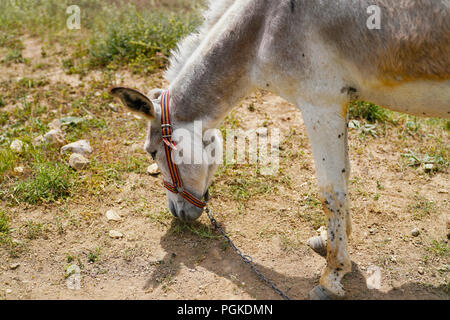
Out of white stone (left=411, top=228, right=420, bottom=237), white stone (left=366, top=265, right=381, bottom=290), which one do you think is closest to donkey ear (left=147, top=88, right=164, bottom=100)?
white stone (left=366, top=265, right=381, bottom=290)

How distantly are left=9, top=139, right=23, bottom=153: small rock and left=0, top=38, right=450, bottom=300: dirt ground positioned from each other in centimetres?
85

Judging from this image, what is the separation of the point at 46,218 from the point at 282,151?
2638 mm

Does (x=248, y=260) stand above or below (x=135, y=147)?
below

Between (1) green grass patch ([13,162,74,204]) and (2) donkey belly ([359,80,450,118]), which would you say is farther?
(1) green grass patch ([13,162,74,204])

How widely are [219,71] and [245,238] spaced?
5.12 ft

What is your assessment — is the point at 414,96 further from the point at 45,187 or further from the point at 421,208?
the point at 45,187

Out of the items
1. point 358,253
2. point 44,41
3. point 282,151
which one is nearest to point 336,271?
point 358,253

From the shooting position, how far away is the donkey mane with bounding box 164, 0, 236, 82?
3355 millimetres

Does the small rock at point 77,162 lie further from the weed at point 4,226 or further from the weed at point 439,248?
the weed at point 439,248

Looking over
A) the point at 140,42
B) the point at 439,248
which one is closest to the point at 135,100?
the point at 439,248

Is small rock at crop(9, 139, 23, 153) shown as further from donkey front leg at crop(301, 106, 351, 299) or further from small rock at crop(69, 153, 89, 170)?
donkey front leg at crop(301, 106, 351, 299)

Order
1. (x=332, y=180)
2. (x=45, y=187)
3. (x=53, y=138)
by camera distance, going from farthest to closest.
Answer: (x=53, y=138) < (x=45, y=187) < (x=332, y=180)

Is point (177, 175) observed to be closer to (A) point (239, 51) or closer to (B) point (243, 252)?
(B) point (243, 252)

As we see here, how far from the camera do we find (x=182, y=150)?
3.56 m
